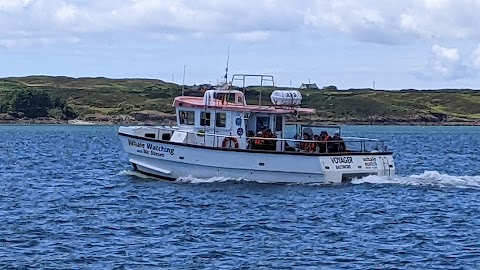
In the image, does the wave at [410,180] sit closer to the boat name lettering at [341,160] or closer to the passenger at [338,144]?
the boat name lettering at [341,160]

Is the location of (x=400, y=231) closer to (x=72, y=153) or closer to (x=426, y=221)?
(x=426, y=221)

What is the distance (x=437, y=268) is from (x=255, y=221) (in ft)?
27.1

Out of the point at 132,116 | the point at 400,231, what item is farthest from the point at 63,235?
the point at 132,116

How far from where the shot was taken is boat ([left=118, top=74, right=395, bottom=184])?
128ft

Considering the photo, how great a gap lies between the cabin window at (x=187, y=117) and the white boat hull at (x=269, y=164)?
1.64m

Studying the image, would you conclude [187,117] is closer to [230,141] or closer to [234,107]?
[234,107]

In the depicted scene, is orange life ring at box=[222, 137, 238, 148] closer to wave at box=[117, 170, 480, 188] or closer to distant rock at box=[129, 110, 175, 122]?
wave at box=[117, 170, 480, 188]

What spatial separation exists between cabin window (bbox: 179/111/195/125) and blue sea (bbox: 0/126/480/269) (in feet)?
8.53

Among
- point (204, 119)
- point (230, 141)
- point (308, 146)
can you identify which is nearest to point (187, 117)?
point (204, 119)

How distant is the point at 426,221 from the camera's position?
31469 mm

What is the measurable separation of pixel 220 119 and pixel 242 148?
175 centimetres

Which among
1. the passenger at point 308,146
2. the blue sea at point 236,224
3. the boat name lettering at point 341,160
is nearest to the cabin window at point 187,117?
the blue sea at point 236,224

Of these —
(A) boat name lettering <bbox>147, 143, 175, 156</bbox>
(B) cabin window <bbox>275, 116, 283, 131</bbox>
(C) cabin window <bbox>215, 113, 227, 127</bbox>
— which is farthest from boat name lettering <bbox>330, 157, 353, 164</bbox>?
(A) boat name lettering <bbox>147, 143, 175, 156</bbox>

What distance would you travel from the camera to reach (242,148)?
4009 centimetres
